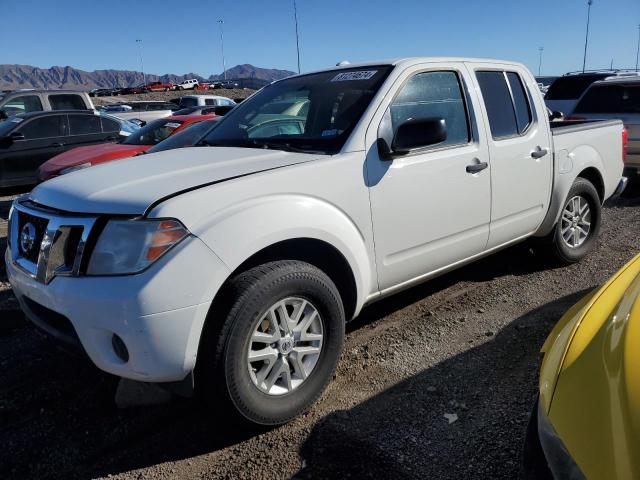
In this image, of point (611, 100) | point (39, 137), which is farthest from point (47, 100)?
point (611, 100)

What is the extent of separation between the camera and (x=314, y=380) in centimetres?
281

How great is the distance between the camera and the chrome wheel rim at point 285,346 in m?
2.58

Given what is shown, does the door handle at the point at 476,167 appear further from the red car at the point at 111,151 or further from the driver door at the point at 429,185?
the red car at the point at 111,151

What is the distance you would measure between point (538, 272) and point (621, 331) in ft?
11.4

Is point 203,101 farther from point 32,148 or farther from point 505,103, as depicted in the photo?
point 505,103

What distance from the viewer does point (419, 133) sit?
298 cm

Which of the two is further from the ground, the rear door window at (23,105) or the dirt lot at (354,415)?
the rear door window at (23,105)

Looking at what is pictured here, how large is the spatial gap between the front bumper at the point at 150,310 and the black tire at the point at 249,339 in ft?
0.33

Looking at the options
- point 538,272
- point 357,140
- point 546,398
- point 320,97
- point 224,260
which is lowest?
point 538,272

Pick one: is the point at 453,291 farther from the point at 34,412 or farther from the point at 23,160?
the point at 23,160

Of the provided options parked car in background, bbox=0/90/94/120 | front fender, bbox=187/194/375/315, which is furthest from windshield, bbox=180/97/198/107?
front fender, bbox=187/194/375/315

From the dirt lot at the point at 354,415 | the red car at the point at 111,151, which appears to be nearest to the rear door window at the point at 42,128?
the red car at the point at 111,151

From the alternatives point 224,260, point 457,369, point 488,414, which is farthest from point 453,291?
point 224,260

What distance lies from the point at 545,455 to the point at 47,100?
1353 cm
